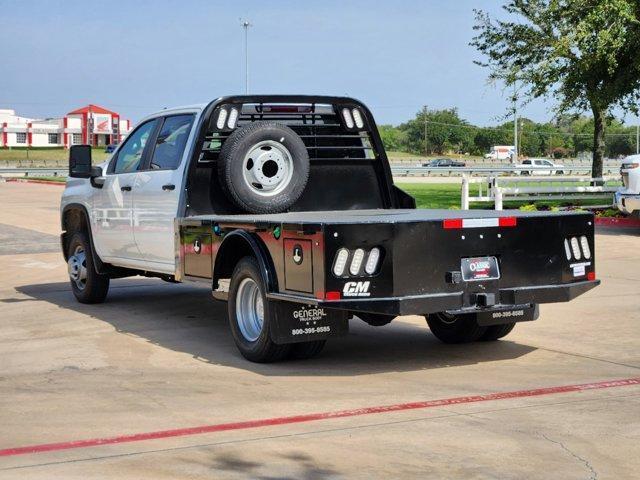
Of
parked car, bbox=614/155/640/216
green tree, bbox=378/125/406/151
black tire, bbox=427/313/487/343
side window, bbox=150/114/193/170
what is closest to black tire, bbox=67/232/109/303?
side window, bbox=150/114/193/170

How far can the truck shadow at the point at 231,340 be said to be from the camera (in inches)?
344

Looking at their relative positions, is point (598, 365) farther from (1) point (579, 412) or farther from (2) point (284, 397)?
(2) point (284, 397)

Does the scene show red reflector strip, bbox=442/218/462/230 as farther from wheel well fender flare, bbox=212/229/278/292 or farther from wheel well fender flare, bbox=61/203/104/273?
wheel well fender flare, bbox=61/203/104/273

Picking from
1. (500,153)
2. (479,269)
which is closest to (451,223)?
(479,269)

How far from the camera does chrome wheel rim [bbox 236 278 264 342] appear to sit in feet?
28.9

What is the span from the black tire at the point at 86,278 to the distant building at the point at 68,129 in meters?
119

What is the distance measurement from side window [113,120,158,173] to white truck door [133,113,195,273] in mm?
297

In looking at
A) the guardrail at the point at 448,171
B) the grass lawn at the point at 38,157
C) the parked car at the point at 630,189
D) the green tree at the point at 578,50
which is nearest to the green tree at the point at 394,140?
the grass lawn at the point at 38,157

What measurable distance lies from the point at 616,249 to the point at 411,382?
11.0m

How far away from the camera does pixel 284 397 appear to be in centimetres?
750

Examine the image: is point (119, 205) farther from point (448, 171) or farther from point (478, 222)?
point (448, 171)

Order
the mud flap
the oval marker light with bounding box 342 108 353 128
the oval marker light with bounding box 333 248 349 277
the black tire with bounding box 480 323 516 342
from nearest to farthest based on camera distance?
the oval marker light with bounding box 333 248 349 277 < the mud flap < the black tire with bounding box 480 323 516 342 < the oval marker light with bounding box 342 108 353 128

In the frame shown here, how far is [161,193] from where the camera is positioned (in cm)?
1038

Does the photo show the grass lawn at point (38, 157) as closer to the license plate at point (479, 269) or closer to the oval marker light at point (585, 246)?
the oval marker light at point (585, 246)
